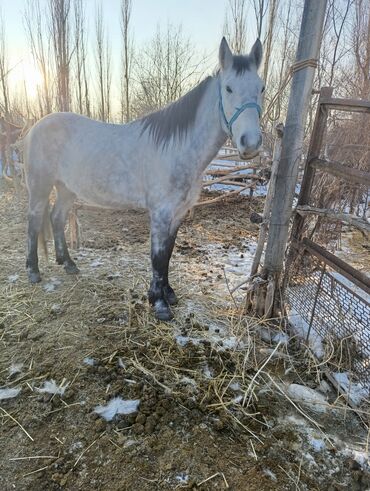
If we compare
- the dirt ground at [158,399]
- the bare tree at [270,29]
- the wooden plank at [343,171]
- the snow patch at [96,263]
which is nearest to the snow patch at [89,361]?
the dirt ground at [158,399]

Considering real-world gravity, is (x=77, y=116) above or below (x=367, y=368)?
above

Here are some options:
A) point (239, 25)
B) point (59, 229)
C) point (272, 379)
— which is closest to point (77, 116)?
point (59, 229)

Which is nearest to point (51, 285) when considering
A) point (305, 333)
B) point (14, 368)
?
point (14, 368)

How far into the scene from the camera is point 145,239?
4.57 meters

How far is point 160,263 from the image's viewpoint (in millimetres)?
A: 2678

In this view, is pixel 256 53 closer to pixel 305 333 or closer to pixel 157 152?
pixel 157 152

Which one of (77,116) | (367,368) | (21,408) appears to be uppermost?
(77,116)

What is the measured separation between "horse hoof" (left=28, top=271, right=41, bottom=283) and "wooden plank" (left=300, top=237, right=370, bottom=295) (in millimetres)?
2508

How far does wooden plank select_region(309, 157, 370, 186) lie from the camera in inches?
68.7

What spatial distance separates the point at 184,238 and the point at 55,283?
6.80 ft

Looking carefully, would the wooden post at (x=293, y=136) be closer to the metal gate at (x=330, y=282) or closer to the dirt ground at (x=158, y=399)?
the metal gate at (x=330, y=282)

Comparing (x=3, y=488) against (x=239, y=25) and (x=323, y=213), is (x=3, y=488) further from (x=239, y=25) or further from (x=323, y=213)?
(x=239, y=25)

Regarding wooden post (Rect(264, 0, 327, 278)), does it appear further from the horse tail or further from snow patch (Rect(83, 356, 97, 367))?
the horse tail

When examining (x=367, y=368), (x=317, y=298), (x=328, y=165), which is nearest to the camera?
(x=367, y=368)
